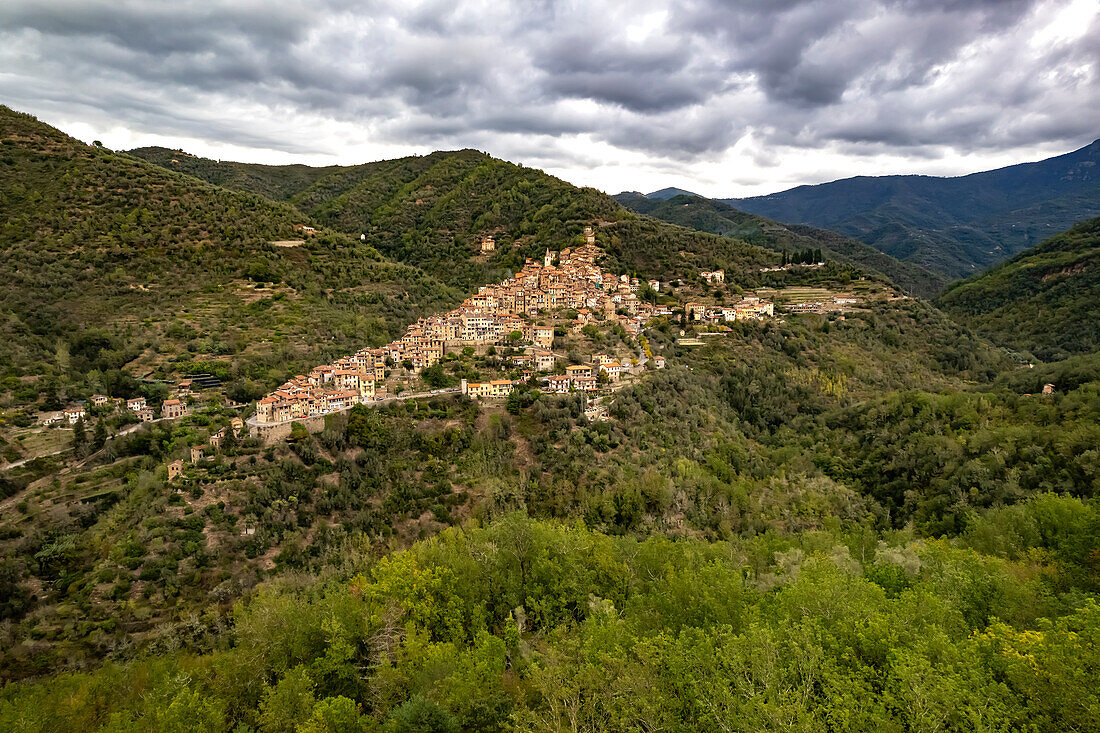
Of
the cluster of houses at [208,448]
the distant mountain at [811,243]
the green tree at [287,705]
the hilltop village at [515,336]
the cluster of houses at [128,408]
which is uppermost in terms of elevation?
the distant mountain at [811,243]

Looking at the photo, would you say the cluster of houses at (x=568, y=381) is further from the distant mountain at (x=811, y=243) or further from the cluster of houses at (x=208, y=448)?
the distant mountain at (x=811, y=243)

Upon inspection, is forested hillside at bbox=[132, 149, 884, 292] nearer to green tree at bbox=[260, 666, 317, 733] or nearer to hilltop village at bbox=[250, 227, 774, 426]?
hilltop village at bbox=[250, 227, 774, 426]

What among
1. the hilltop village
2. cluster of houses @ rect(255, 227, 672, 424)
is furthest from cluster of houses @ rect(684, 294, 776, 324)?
cluster of houses @ rect(255, 227, 672, 424)

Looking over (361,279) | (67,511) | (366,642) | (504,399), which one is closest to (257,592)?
(366,642)

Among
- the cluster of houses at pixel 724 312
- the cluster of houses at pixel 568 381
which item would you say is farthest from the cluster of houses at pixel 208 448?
the cluster of houses at pixel 724 312

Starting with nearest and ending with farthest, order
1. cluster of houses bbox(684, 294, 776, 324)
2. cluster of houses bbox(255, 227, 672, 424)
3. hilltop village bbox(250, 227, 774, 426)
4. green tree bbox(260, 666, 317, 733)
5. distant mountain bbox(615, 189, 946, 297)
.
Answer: green tree bbox(260, 666, 317, 733)
cluster of houses bbox(255, 227, 672, 424)
hilltop village bbox(250, 227, 774, 426)
cluster of houses bbox(684, 294, 776, 324)
distant mountain bbox(615, 189, 946, 297)

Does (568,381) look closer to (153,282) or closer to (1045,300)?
(153,282)
